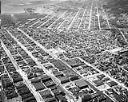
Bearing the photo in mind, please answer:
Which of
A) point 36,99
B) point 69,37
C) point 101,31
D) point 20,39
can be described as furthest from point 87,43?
point 36,99

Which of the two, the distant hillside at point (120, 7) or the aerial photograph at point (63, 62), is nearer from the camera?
the aerial photograph at point (63, 62)

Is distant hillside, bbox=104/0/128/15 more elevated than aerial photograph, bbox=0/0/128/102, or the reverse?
distant hillside, bbox=104/0/128/15

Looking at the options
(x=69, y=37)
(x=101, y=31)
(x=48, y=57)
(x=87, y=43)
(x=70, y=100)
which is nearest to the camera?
(x=70, y=100)

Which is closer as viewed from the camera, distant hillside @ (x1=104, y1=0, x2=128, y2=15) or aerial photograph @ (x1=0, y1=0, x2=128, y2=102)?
aerial photograph @ (x1=0, y1=0, x2=128, y2=102)

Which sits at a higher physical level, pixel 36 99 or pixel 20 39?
pixel 20 39

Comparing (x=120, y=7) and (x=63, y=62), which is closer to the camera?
(x=63, y=62)

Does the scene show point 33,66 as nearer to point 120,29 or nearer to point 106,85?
point 106,85

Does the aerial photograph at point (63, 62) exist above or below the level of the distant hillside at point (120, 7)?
below

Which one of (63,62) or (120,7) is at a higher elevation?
(120,7)
